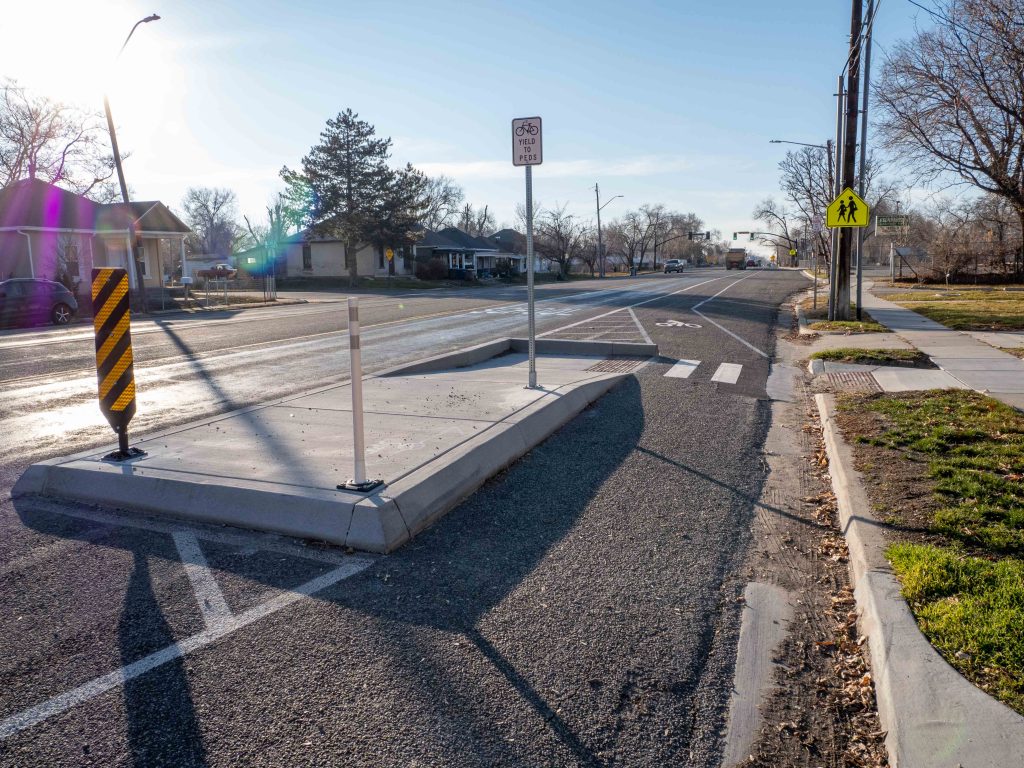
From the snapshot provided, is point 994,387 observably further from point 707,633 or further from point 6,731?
point 6,731

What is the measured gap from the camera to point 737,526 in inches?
205

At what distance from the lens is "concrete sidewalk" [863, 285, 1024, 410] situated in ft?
31.8

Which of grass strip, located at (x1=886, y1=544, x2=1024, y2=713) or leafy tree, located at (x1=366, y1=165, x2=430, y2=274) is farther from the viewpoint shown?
leafy tree, located at (x1=366, y1=165, x2=430, y2=274)

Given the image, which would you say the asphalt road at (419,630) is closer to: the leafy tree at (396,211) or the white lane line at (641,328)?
the white lane line at (641,328)

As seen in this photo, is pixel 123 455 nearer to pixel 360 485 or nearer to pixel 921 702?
pixel 360 485

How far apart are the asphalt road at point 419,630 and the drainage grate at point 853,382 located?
3931 millimetres

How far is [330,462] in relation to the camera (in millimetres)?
5781

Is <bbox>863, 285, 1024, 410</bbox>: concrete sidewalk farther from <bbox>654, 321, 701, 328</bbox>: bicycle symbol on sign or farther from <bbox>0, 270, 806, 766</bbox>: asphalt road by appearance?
<bbox>0, 270, 806, 766</bbox>: asphalt road

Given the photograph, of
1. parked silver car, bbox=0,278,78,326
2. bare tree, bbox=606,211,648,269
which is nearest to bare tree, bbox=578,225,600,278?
bare tree, bbox=606,211,648,269

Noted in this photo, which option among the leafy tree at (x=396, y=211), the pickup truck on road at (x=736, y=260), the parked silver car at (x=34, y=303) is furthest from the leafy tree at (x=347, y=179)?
the pickup truck on road at (x=736, y=260)

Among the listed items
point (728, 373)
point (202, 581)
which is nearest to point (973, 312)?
point (728, 373)

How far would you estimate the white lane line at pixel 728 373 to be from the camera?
11033 millimetres

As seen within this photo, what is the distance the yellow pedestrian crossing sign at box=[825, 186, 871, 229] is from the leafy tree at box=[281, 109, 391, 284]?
4143 centimetres

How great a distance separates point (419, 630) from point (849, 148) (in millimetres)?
18228
